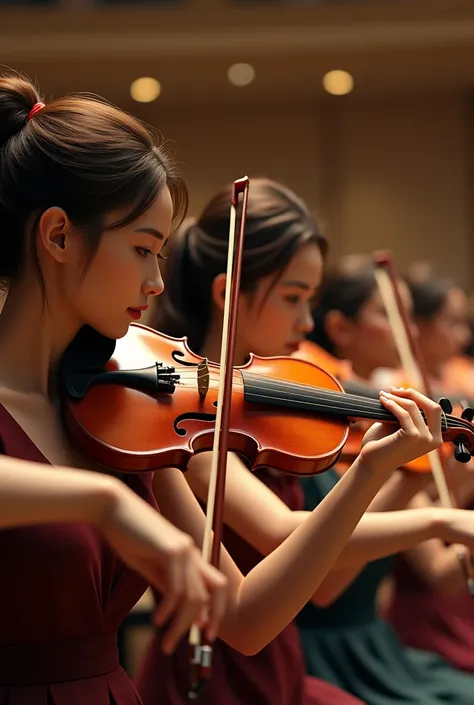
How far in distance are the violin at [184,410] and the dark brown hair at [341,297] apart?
156cm

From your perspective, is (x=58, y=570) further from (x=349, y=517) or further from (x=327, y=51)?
(x=327, y=51)

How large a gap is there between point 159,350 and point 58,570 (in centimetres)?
34

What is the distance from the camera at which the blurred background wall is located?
6820mm

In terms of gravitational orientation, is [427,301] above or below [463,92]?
below

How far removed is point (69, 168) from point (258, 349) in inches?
24.6

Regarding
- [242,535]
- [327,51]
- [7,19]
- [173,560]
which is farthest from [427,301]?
[7,19]

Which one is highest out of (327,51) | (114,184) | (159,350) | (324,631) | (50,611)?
(327,51)

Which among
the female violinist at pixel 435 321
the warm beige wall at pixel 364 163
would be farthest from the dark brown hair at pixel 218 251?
the warm beige wall at pixel 364 163

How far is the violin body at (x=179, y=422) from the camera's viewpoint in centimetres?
119

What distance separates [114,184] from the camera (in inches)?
48.1

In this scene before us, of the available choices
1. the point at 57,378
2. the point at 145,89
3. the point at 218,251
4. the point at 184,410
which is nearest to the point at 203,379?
the point at 184,410

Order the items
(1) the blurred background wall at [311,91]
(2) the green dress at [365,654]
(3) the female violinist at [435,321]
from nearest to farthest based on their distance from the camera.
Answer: (2) the green dress at [365,654]
(3) the female violinist at [435,321]
(1) the blurred background wall at [311,91]

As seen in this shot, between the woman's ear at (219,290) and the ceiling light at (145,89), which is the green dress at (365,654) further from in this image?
the ceiling light at (145,89)

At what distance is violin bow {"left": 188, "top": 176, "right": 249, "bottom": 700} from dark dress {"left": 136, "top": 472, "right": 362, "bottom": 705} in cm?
56
